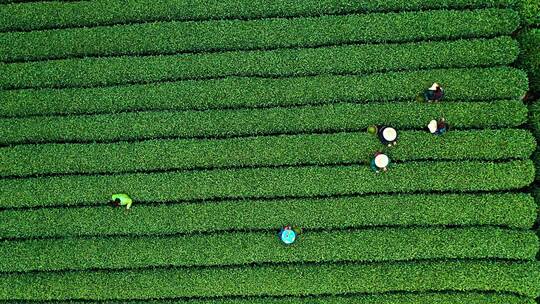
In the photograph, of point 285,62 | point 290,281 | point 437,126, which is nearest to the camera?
point 290,281

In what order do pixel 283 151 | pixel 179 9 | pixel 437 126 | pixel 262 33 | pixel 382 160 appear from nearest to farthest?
pixel 382 160, pixel 437 126, pixel 283 151, pixel 262 33, pixel 179 9

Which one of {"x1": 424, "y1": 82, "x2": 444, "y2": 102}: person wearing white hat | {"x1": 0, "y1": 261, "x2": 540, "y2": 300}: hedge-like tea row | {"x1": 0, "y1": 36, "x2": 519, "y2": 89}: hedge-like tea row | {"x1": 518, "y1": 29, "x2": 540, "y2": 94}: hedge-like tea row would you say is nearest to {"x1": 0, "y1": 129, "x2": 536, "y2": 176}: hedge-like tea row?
{"x1": 424, "y1": 82, "x2": 444, "y2": 102}: person wearing white hat

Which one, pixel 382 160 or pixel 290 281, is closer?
pixel 382 160

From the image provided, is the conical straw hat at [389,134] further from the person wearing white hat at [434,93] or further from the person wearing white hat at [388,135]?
the person wearing white hat at [434,93]

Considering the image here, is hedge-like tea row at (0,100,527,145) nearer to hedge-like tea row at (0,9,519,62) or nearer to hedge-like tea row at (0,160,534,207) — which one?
hedge-like tea row at (0,160,534,207)

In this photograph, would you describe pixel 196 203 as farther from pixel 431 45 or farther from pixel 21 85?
pixel 431 45

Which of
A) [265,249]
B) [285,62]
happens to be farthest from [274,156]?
[285,62]

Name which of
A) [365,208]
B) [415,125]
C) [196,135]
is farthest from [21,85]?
[415,125]

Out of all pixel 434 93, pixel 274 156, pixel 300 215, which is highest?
pixel 434 93

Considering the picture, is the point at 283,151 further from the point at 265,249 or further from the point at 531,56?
the point at 531,56
